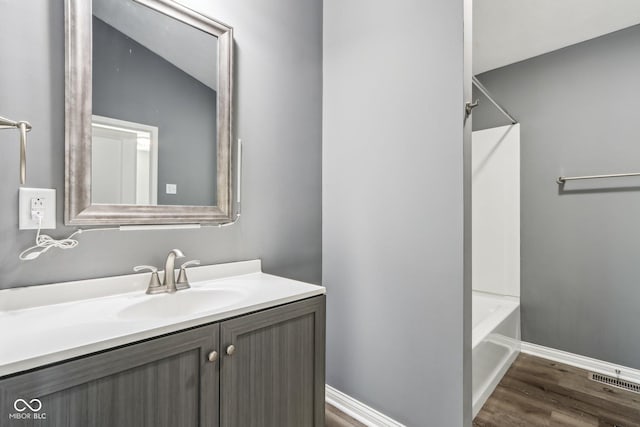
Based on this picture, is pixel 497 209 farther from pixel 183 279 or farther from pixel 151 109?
pixel 151 109

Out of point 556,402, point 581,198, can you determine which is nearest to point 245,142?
point 556,402

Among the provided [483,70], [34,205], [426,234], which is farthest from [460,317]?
[483,70]

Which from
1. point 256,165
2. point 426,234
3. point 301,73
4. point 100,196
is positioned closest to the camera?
point 100,196

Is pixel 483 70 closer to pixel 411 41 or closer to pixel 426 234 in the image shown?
pixel 411 41

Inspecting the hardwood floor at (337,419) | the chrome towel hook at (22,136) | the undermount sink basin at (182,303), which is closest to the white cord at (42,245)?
the chrome towel hook at (22,136)

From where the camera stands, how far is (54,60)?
40.3 inches

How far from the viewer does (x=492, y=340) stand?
1.92 metres

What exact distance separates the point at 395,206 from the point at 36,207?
1388 mm

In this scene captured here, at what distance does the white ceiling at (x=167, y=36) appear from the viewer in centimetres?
115

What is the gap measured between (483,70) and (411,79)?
178cm

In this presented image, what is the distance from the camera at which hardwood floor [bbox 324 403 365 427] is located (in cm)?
160

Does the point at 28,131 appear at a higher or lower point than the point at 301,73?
lower

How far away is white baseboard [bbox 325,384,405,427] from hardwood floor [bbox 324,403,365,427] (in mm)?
19

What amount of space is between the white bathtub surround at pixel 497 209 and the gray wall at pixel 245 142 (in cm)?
169
